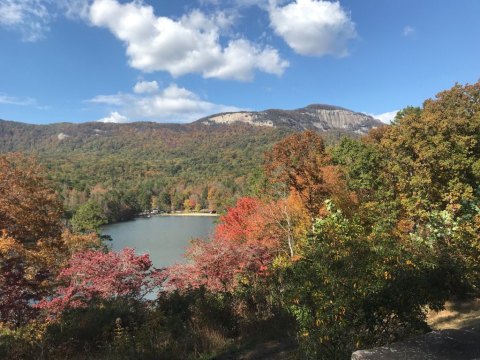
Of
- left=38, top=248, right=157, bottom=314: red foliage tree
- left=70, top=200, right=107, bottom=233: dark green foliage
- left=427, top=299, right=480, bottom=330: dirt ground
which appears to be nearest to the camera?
left=427, top=299, right=480, bottom=330: dirt ground

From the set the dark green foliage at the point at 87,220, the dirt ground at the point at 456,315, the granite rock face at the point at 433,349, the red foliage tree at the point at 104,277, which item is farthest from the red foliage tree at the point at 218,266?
the dark green foliage at the point at 87,220

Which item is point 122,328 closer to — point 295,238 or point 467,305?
point 467,305

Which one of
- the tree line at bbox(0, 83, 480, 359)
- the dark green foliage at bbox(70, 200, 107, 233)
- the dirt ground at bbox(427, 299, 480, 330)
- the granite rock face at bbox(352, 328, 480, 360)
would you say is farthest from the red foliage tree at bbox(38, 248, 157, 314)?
the dark green foliage at bbox(70, 200, 107, 233)

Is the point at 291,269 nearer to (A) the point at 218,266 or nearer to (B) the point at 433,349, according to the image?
(B) the point at 433,349

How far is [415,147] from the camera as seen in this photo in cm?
1614

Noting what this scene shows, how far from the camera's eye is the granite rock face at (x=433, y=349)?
2.54 meters

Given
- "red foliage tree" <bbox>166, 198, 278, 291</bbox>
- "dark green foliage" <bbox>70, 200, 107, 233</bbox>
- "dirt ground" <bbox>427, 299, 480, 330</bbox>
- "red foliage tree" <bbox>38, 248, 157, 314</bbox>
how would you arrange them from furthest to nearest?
"dark green foliage" <bbox>70, 200, 107, 233</bbox>, "red foliage tree" <bbox>166, 198, 278, 291</bbox>, "red foliage tree" <bbox>38, 248, 157, 314</bbox>, "dirt ground" <bbox>427, 299, 480, 330</bbox>

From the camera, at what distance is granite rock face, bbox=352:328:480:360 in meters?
2.54

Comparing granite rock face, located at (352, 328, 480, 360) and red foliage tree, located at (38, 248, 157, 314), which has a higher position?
granite rock face, located at (352, 328, 480, 360)

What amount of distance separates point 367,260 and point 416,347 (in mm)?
2312

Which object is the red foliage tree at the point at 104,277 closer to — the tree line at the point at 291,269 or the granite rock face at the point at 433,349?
the tree line at the point at 291,269

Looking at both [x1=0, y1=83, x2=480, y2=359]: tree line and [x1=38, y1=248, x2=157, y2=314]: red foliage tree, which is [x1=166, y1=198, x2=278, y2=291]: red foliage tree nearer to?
[x1=0, y1=83, x2=480, y2=359]: tree line

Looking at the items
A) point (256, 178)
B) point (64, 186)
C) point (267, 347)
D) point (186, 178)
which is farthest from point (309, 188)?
point (186, 178)

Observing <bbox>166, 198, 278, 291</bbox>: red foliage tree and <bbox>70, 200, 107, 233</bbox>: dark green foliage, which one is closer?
<bbox>166, 198, 278, 291</bbox>: red foliage tree
